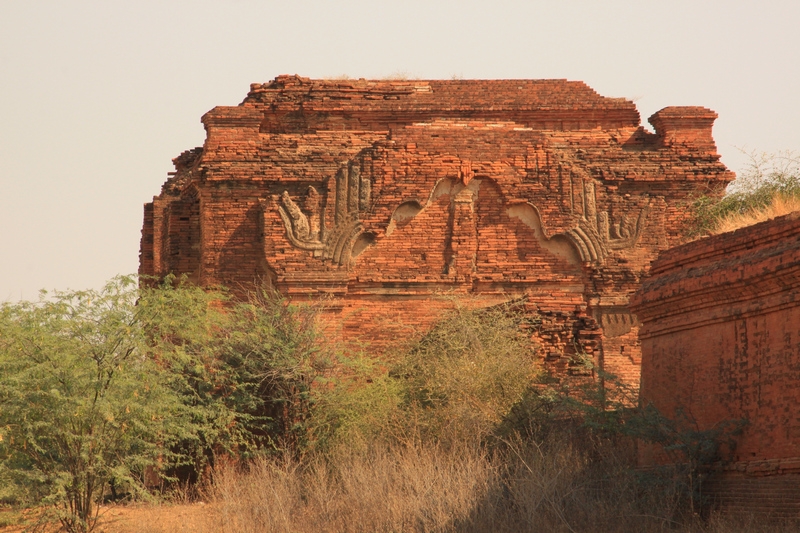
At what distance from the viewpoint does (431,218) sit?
16.5m

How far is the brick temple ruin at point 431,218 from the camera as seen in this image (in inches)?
639

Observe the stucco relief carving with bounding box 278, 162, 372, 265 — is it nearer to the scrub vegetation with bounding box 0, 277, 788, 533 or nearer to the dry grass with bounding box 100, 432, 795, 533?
the scrub vegetation with bounding box 0, 277, 788, 533

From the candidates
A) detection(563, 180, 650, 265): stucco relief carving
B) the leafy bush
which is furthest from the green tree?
detection(563, 180, 650, 265): stucco relief carving

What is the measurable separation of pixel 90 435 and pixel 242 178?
20.1ft

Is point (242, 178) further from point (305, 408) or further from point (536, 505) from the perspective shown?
point (536, 505)

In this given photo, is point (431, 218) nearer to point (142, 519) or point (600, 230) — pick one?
point (600, 230)

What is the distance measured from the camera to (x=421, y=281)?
1628 centimetres

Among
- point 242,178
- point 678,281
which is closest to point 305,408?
point 242,178

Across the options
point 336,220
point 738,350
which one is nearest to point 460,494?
point 738,350

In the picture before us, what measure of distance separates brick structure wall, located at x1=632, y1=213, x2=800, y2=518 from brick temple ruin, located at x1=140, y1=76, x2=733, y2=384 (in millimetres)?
5707

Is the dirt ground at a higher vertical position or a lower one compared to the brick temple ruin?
lower

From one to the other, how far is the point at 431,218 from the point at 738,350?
25.9 feet

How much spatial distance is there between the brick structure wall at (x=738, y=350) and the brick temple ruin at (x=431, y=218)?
5707 mm

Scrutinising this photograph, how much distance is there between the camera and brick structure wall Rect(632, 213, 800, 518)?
8398 mm
